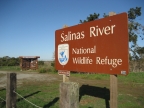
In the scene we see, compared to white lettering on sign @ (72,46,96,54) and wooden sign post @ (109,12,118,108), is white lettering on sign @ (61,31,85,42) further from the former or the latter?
wooden sign post @ (109,12,118,108)

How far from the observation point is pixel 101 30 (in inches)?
133

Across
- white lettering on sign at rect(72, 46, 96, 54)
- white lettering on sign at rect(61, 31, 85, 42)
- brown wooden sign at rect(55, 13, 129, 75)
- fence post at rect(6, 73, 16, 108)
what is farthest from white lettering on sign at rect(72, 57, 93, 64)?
fence post at rect(6, 73, 16, 108)

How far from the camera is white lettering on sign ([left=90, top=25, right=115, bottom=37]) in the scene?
10.4ft

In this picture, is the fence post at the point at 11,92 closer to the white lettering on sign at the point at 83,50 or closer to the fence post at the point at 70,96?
the white lettering on sign at the point at 83,50

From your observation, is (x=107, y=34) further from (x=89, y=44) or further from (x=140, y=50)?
(x=140, y=50)

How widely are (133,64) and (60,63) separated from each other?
973 inches

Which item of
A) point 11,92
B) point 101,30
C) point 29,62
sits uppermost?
point 101,30

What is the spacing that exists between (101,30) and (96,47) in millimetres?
362

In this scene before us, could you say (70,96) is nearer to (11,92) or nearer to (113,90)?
(113,90)

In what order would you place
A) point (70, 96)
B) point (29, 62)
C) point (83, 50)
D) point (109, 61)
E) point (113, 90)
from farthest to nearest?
point (29, 62) → point (83, 50) → point (113, 90) → point (109, 61) → point (70, 96)

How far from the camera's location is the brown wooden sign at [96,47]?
Result: 9.73 feet

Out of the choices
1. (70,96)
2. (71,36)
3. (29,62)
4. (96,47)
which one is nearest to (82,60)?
(96,47)

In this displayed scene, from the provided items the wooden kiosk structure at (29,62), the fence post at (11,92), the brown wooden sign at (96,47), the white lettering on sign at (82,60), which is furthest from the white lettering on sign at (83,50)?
the wooden kiosk structure at (29,62)

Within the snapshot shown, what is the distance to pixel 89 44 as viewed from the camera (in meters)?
3.62
